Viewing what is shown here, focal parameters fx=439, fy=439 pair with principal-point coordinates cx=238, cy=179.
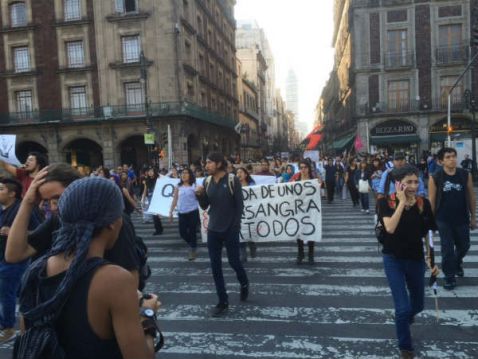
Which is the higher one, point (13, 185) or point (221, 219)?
point (13, 185)

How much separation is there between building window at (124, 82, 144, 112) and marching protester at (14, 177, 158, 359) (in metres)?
31.8

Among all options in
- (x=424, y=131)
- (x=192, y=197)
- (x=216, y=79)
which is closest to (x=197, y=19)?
(x=216, y=79)

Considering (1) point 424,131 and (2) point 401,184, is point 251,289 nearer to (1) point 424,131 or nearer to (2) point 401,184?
(2) point 401,184

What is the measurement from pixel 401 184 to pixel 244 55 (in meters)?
80.1

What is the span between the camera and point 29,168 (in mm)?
5266

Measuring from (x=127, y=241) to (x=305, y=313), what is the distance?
304 centimetres

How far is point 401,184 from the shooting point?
3.80m

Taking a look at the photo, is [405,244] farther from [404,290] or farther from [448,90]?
[448,90]

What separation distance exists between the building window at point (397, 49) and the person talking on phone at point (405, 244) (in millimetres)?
35135

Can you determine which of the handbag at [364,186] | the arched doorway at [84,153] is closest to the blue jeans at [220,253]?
the handbag at [364,186]

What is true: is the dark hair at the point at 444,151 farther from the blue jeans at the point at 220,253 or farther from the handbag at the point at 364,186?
the handbag at the point at 364,186

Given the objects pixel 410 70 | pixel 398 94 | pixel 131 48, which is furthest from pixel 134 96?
pixel 410 70

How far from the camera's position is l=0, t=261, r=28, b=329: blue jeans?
4754 millimetres

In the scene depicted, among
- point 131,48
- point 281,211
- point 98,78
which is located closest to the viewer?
point 281,211
